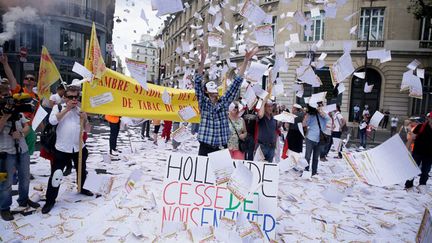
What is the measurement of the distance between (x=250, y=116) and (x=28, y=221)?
169 inches

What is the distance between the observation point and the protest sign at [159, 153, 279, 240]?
12.3 feet

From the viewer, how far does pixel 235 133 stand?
5.68 metres

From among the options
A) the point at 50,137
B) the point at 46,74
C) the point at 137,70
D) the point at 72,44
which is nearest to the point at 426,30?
the point at 72,44

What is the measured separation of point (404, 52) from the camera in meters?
24.0

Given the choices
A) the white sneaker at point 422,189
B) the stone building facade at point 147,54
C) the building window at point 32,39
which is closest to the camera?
the white sneaker at point 422,189

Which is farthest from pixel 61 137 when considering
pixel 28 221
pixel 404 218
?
pixel 404 218

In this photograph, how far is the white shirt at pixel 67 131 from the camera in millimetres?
4400

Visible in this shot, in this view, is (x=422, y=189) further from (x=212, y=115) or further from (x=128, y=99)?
(x=128, y=99)

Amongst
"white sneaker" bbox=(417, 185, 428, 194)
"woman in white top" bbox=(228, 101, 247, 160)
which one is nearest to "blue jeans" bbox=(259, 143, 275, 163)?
"woman in white top" bbox=(228, 101, 247, 160)

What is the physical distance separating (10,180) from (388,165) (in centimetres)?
441

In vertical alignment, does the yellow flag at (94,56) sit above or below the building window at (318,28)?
below

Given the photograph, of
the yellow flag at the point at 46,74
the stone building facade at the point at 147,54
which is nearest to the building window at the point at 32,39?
the yellow flag at the point at 46,74

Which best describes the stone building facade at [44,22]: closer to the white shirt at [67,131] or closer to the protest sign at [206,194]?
the white shirt at [67,131]

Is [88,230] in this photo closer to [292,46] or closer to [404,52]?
[292,46]
